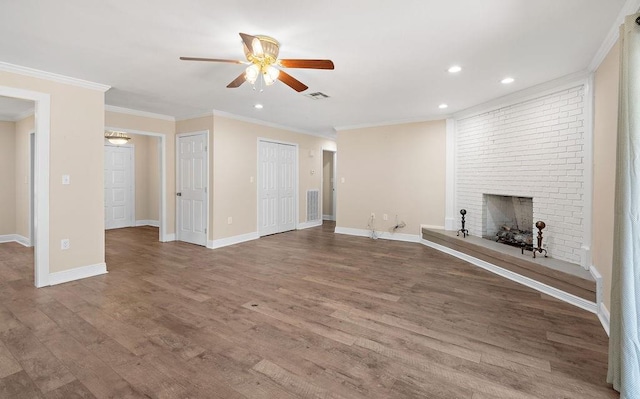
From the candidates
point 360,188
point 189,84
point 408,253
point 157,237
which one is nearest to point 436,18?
point 189,84

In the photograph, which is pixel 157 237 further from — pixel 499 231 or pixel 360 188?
pixel 499 231

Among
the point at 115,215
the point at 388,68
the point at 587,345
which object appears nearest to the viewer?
the point at 587,345

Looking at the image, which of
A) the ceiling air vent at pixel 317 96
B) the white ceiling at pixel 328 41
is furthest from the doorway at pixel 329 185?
the white ceiling at pixel 328 41

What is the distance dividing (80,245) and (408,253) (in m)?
4.63

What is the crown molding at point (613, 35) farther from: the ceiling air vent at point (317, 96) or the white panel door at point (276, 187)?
the white panel door at point (276, 187)

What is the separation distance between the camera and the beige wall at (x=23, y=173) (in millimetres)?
5344

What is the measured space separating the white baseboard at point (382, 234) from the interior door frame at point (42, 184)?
16.2 feet

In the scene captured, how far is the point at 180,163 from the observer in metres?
5.85

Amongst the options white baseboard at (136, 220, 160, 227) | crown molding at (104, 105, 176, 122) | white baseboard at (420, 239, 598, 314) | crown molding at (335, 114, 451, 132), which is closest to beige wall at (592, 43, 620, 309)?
white baseboard at (420, 239, 598, 314)

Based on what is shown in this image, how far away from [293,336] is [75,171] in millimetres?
3352

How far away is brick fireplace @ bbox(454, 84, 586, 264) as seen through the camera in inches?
135

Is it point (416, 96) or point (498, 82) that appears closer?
point (498, 82)

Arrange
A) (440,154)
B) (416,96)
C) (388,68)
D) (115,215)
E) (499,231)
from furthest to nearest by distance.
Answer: (115,215), (440,154), (499,231), (416,96), (388,68)

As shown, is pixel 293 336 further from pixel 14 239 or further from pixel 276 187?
pixel 14 239
